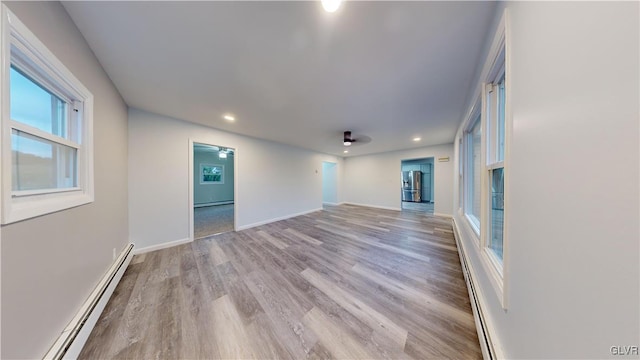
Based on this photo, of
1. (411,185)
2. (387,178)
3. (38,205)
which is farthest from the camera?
(411,185)

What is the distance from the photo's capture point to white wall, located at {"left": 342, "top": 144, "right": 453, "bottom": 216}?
16.7 feet

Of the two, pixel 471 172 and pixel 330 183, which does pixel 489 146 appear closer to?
pixel 471 172

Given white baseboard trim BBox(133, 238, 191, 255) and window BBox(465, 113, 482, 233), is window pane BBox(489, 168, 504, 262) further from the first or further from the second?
white baseboard trim BBox(133, 238, 191, 255)

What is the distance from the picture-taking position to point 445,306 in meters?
1.59

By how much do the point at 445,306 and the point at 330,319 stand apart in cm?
108

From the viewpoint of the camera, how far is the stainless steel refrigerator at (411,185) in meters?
7.75

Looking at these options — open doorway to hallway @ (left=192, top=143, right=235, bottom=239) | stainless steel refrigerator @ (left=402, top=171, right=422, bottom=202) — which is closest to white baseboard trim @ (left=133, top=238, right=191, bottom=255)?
open doorway to hallway @ (left=192, top=143, right=235, bottom=239)

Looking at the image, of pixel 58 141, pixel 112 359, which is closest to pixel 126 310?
pixel 112 359

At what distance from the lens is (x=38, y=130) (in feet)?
3.58

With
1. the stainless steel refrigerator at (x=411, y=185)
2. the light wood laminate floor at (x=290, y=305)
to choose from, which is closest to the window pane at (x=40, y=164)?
the light wood laminate floor at (x=290, y=305)

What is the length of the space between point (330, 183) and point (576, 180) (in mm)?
6584

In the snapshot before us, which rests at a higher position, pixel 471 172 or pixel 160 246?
pixel 471 172

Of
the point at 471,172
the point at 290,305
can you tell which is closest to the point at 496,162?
the point at 471,172

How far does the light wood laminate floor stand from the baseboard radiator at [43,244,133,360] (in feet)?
0.23
